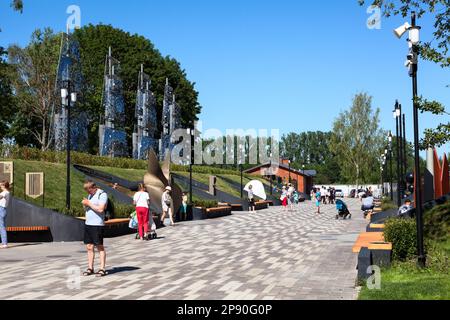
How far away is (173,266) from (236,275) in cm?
195

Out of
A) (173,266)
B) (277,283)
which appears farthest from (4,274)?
(277,283)

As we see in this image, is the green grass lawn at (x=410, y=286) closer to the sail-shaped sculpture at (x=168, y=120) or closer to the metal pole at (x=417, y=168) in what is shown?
the metal pole at (x=417, y=168)

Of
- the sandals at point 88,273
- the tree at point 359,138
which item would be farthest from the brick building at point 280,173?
the sandals at point 88,273

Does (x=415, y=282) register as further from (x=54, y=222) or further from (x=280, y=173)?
(x=280, y=173)

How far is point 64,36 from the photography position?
41.9 metres

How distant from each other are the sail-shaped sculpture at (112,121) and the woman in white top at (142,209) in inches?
1110

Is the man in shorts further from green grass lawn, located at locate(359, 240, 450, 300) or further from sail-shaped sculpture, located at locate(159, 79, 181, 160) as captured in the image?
sail-shaped sculpture, located at locate(159, 79, 181, 160)

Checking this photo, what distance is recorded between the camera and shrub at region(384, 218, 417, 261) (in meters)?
11.9

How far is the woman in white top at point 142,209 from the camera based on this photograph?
1816 centimetres

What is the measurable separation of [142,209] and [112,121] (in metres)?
30.6

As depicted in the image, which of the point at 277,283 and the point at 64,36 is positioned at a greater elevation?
the point at 64,36

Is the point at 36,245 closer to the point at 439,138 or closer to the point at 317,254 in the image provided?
the point at 317,254

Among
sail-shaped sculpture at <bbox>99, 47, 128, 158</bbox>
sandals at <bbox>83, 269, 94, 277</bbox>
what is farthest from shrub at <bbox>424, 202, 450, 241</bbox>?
sail-shaped sculpture at <bbox>99, 47, 128, 158</bbox>

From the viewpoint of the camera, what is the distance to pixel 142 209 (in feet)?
60.1
